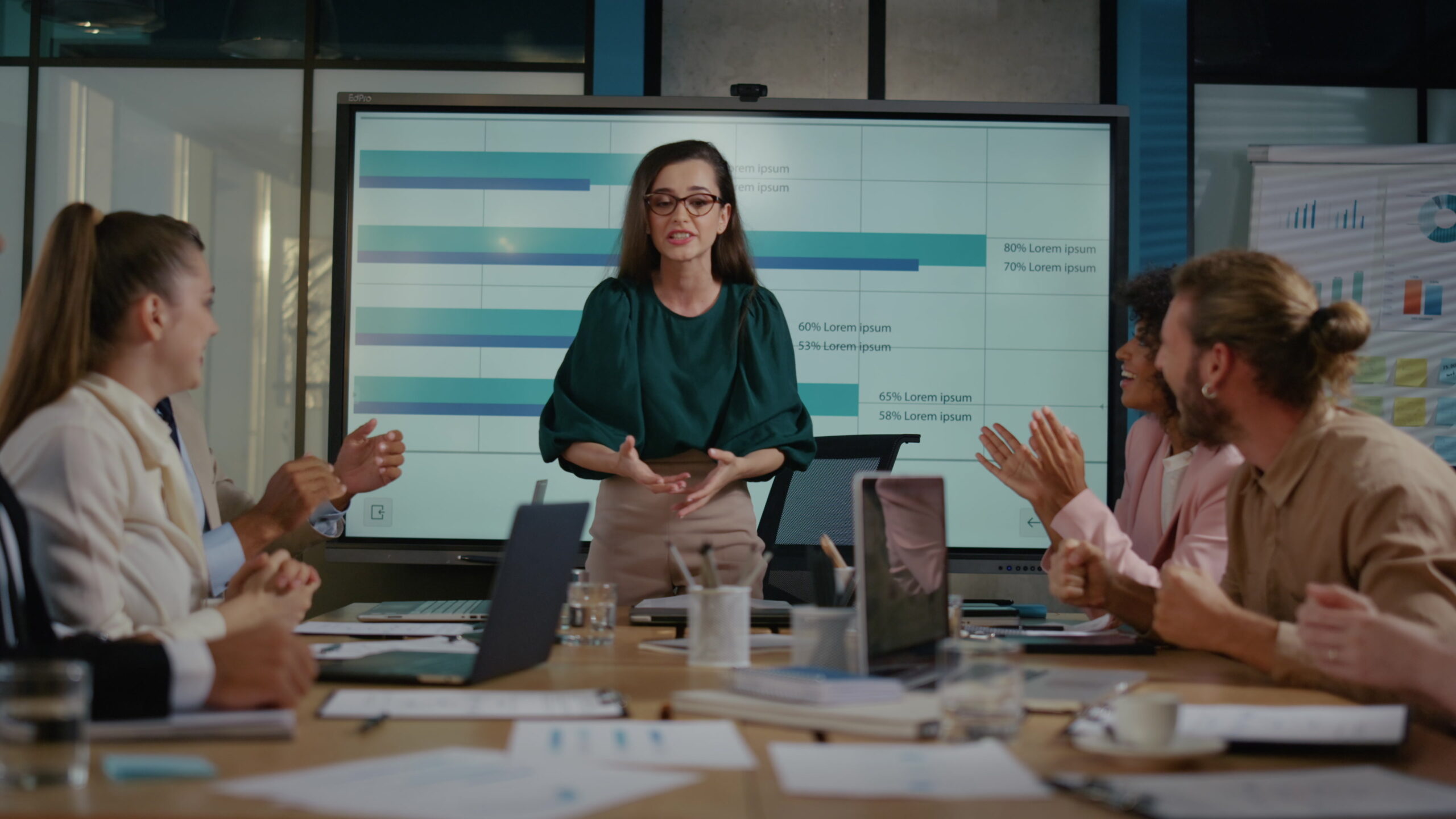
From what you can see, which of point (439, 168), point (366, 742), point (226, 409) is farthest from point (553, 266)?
point (366, 742)

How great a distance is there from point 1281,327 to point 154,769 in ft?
5.14

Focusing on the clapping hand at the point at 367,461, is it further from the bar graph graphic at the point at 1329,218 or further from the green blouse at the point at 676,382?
the bar graph graphic at the point at 1329,218

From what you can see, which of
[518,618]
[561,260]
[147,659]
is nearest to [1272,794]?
[518,618]

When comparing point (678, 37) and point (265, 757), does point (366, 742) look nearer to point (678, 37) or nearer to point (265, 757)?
point (265, 757)

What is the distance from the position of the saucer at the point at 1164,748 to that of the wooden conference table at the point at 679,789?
1 cm

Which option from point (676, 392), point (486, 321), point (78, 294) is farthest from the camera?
point (486, 321)

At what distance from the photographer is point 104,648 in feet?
3.70

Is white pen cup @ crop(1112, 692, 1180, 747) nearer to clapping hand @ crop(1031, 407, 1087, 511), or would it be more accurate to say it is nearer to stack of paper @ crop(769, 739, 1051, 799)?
stack of paper @ crop(769, 739, 1051, 799)

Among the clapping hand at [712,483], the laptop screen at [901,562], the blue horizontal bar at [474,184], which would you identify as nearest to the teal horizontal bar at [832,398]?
the blue horizontal bar at [474,184]

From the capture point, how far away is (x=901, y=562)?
1485 millimetres

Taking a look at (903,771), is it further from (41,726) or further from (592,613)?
(592,613)

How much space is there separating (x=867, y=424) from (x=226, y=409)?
91.9 inches

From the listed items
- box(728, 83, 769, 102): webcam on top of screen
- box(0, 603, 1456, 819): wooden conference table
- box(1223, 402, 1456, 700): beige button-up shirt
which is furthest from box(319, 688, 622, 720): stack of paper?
box(728, 83, 769, 102): webcam on top of screen

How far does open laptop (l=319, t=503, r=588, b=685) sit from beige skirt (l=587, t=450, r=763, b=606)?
34.3 inches
